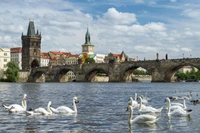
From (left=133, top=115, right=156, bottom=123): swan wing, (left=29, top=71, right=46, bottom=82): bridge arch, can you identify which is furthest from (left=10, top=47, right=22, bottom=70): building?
(left=133, top=115, right=156, bottom=123): swan wing

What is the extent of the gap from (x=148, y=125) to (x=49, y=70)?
108754 millimetres

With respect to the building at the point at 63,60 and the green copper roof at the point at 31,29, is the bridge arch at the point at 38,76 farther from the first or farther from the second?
the building at the point at 63,60

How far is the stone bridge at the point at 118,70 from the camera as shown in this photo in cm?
8738

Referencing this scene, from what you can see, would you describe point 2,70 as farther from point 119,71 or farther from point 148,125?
point 148,125

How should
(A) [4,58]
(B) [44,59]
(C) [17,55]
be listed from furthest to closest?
(B) [44,59] < (C) [17,55] < (A) [4,58]

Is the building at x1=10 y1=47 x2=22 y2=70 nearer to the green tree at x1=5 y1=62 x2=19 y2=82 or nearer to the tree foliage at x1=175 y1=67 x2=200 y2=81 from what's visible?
the tree foliage at x1=175 y1=67 x2=200 y2=81

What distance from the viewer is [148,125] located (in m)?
14.8

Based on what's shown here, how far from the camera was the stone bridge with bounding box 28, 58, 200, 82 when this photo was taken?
87.4m

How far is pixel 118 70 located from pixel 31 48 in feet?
187

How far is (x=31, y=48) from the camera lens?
147m

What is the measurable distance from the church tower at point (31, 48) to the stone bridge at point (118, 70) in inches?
645

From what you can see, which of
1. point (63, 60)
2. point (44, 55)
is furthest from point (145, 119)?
point (44, 55)

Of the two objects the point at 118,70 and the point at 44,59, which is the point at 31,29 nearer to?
the point at 44,59

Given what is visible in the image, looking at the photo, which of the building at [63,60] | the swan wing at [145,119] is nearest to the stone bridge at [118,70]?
the building at [63,60]
